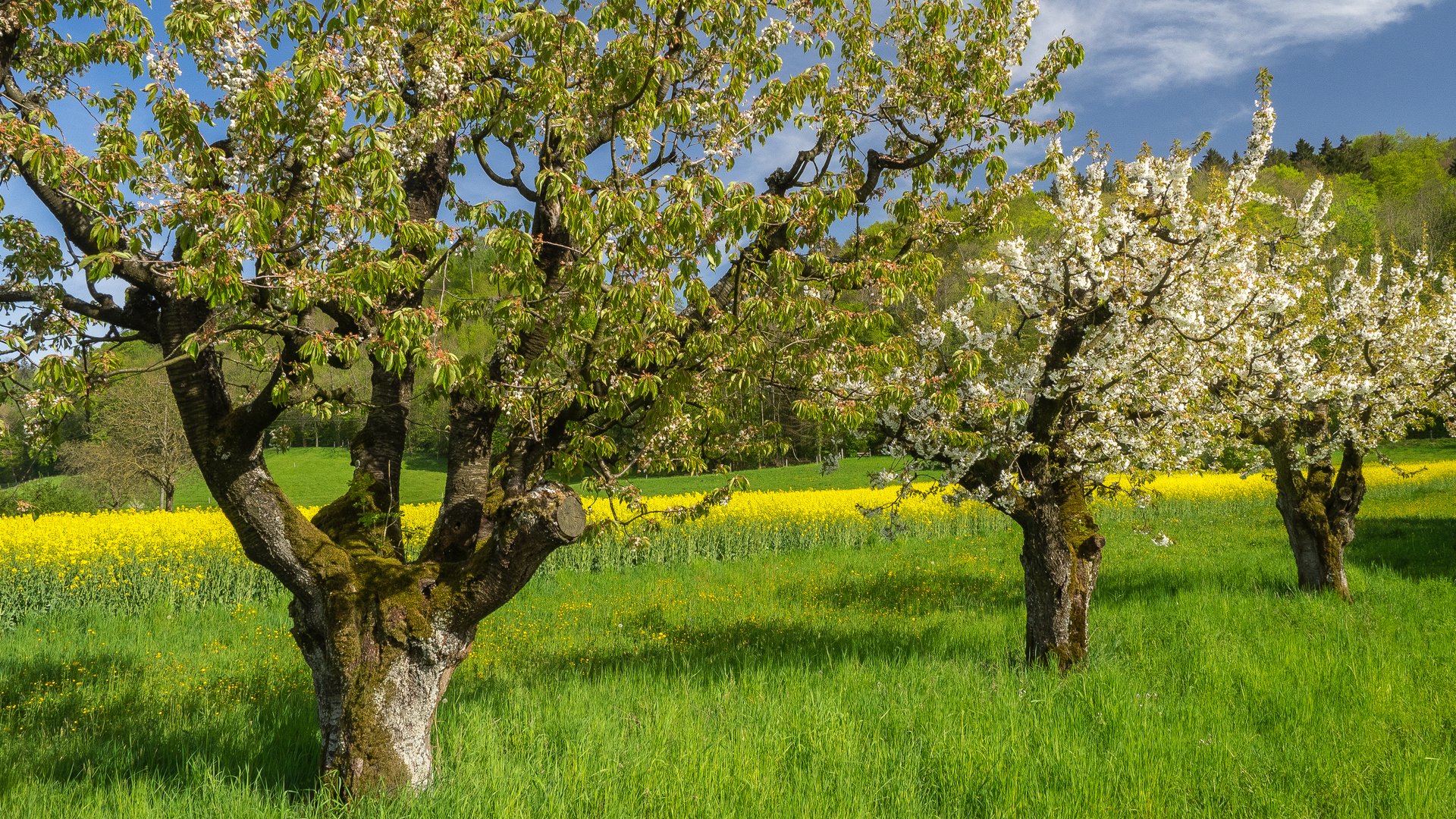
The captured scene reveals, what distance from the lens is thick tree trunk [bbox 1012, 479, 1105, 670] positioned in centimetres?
792

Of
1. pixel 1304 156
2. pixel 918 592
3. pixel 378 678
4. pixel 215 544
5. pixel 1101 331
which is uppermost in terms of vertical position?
pixel 1304 156

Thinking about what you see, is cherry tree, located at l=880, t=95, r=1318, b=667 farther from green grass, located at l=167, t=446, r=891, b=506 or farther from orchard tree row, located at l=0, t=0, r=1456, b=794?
green grass, located at l=167, t=446, r=891, b=506

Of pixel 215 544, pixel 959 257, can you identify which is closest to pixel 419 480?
pixel 215 544

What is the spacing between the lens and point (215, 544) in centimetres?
1510

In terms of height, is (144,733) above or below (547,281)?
below

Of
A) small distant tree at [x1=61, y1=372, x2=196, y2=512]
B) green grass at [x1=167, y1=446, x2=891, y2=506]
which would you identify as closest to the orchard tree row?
green grass at [x1=167, y1=446, x2=891, y2=506]

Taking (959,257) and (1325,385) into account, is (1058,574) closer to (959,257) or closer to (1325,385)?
(959,257)

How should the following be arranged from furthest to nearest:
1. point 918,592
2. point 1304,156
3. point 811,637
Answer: point 1304,156
point 918,592
point 811,637

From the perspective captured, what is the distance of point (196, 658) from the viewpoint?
954cm

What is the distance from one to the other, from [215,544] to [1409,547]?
24.7 m

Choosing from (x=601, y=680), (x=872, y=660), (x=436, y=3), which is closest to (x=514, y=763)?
(x=601, y=680)

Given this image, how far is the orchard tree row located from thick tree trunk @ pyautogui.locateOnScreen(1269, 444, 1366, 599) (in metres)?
4.82

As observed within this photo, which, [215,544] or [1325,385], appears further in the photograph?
[215,544]

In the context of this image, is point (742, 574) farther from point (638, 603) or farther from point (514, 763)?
point (514, 763)
